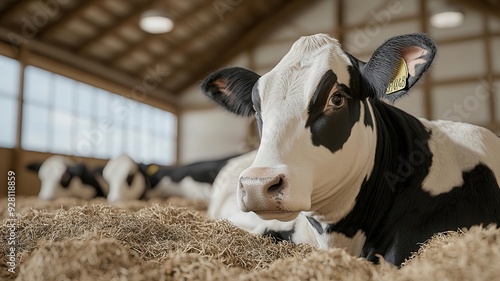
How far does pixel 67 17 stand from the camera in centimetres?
1070

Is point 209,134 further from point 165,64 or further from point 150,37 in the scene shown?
point 150,37

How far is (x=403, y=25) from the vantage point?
13.5 meters

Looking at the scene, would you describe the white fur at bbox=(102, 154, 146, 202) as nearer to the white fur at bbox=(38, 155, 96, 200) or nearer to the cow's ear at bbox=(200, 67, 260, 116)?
the white fur at bbox=(38, 155, 96, 200)

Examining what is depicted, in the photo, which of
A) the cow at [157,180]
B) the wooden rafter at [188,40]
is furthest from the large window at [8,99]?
the wooden rafter at [188,40]

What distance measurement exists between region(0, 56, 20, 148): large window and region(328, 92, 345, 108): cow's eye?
32.1 ft

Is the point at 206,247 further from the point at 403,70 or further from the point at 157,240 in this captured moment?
the point at 403,70

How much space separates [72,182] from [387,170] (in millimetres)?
7056

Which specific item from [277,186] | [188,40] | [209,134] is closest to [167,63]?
[188,40]

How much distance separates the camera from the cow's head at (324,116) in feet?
5.10

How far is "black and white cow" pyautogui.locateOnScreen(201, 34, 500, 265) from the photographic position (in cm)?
166

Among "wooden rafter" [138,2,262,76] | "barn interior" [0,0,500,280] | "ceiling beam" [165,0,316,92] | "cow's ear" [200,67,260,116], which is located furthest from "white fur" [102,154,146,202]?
"ceiling beam" [165,0,316,92]

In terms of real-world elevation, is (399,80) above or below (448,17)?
below

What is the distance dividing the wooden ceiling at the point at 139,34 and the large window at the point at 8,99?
0.50m

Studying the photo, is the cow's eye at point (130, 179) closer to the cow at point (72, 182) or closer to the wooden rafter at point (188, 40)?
the cow at point (72, 182)
